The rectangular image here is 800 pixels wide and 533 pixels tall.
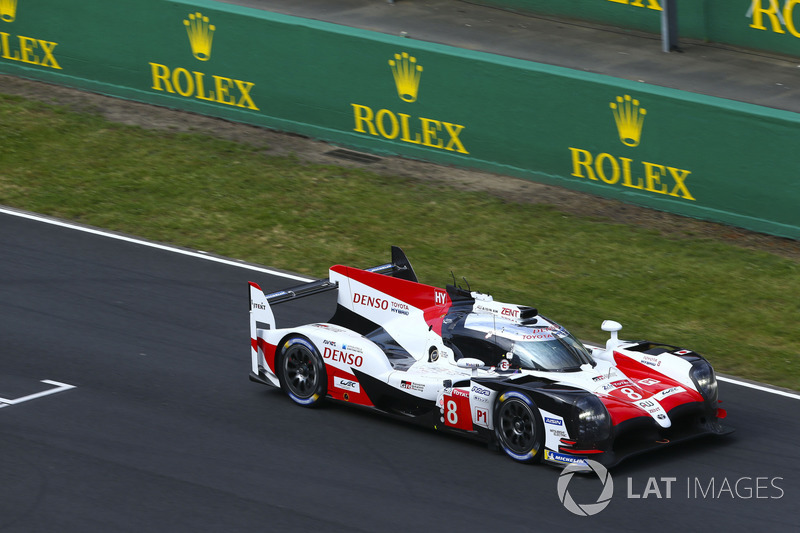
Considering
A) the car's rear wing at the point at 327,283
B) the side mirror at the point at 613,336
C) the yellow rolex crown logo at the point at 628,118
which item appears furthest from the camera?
the yellow rolex crown logo at the point at 628,118

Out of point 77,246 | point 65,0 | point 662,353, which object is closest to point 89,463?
point 662,353

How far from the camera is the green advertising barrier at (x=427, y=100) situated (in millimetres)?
18109

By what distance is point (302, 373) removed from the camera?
12.7m

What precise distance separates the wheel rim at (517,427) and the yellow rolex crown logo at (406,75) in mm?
10179

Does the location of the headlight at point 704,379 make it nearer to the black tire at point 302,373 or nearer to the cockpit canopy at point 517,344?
the cockpit canopy at point 517,344

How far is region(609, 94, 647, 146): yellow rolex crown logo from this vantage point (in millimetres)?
18547

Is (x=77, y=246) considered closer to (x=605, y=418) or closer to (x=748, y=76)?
(x=605, y=418)

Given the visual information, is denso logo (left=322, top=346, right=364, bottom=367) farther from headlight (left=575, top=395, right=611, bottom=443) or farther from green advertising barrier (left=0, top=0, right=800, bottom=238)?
green advertising barrier (left=0, top=0, right=800, bottom=238)

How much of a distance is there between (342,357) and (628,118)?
8190 mm

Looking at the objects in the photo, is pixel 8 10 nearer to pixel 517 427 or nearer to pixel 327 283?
pixel 327 283

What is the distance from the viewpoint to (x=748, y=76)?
23250 millimetres

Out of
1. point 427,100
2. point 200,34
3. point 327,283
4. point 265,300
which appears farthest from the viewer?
point 200,34

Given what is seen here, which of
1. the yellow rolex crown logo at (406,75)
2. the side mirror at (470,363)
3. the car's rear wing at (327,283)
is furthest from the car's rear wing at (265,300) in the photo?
the yellow rolex crown logo at (406,75)

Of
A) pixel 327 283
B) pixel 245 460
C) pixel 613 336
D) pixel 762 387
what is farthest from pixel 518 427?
pixel 762 387
